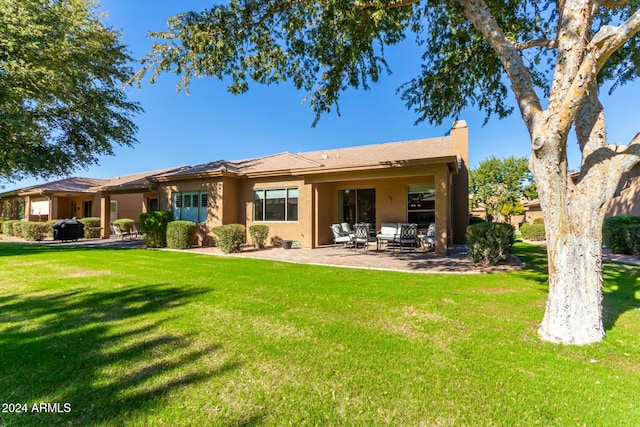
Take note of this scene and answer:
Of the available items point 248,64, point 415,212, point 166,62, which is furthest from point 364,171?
point 166,62

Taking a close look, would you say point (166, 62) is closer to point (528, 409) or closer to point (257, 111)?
point (528, 409)

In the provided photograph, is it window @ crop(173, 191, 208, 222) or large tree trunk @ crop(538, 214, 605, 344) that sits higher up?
window @ crop(173, 191, 208, 222)

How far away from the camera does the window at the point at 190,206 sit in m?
15.1

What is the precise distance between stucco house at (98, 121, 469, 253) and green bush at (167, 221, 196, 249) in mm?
878

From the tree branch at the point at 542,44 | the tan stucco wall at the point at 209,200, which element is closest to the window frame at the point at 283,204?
the tan stucco wall at the point at 209,200

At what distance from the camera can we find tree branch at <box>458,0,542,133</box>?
13.1ft

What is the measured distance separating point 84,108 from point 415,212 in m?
17.4

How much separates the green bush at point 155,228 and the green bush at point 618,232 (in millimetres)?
19966

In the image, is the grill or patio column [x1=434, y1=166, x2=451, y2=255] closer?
patio column [x1=434, y1=166, x2=451, y2=255]

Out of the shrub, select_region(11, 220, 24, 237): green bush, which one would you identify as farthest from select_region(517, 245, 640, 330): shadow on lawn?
select_region(11, 220, 24, 237): green bush

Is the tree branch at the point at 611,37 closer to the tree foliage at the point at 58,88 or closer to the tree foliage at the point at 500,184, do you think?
the tree foliage at the point at 58,88

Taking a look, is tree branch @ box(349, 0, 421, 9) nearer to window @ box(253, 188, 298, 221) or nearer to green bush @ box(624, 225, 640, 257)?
window @ box(253, 188, 298, 221)

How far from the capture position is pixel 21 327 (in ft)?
13.4

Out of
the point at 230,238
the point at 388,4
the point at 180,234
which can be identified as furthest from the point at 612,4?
the point at 180,234
